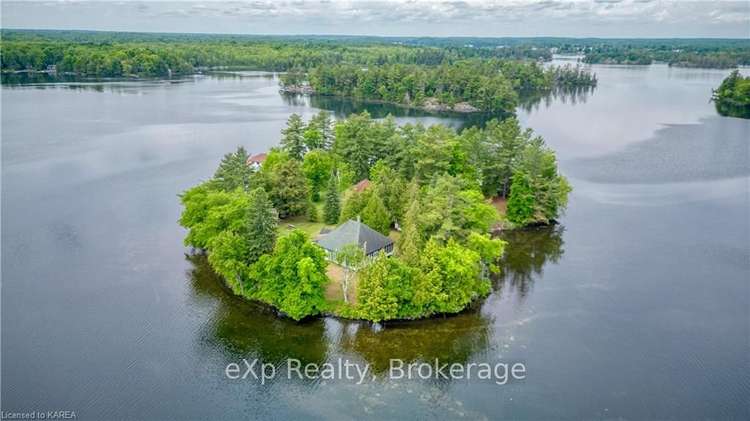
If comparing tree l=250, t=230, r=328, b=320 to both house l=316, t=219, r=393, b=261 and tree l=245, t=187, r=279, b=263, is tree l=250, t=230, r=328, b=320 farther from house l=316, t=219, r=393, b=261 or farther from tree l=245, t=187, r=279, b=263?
house l=316, t=219, r=393, b=261

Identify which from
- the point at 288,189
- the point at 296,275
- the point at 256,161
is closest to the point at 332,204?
the point at 288,189

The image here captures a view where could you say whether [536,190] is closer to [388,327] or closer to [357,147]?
[357,147]

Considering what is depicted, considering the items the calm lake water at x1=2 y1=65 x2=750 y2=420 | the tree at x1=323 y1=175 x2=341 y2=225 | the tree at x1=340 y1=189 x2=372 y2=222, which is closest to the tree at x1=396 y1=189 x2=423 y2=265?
the calm lake water at x1=2 y1=65 x2=750 y2=420

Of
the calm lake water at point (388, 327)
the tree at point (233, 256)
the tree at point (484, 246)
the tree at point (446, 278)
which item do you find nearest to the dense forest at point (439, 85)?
the calm lake water at point (388, 327)

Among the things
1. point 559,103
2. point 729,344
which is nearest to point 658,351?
point 729,344

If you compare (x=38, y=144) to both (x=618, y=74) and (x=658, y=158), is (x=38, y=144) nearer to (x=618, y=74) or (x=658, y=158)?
(x=658, y=158)

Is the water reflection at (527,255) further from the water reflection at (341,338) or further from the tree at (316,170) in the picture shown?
the tree at (316,170)
